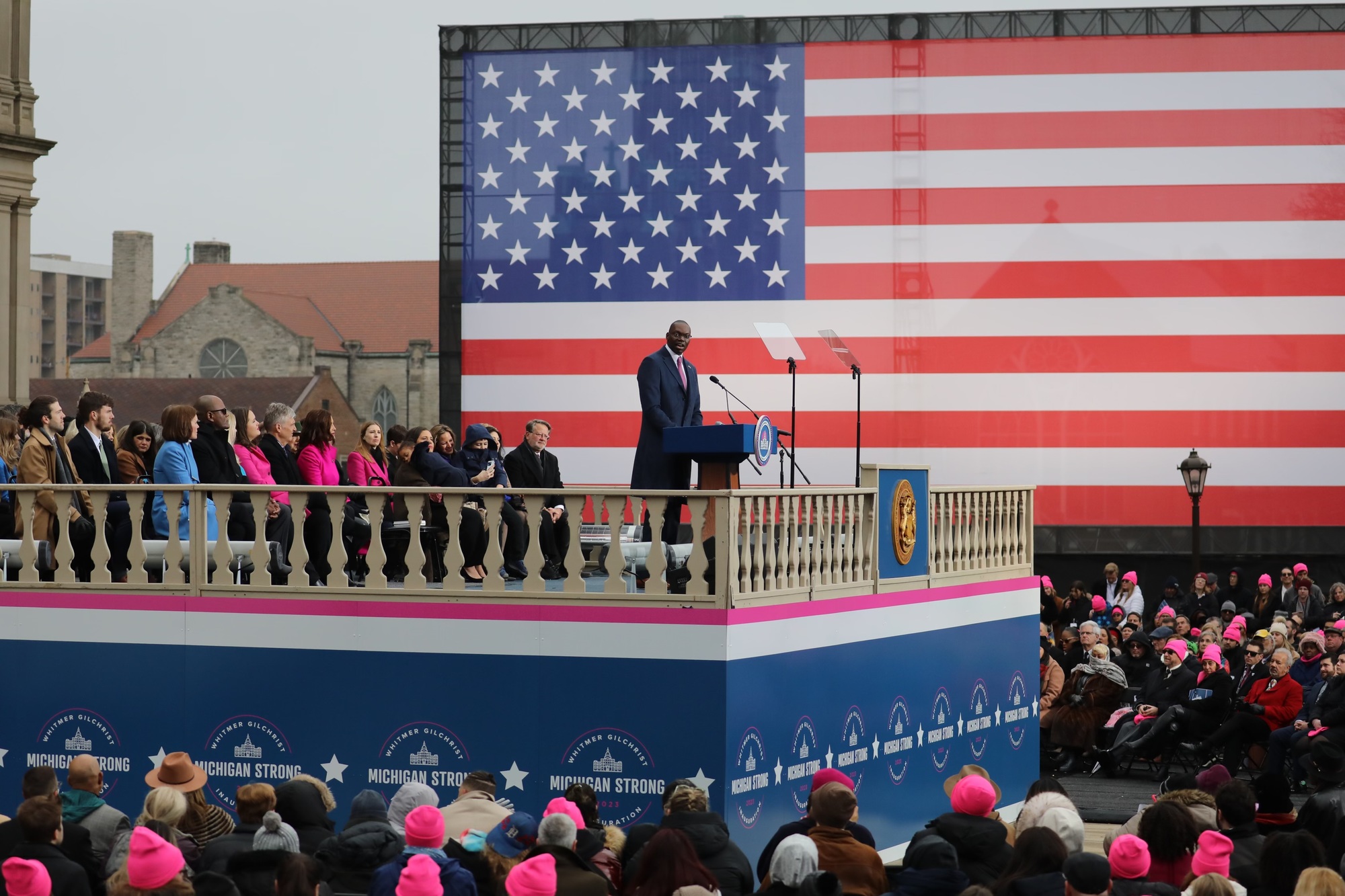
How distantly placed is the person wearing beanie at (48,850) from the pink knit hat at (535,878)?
1.59 metres

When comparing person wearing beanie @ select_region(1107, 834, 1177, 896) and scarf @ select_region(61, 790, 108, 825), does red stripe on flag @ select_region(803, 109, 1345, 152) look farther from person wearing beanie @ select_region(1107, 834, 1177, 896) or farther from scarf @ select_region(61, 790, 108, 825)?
person wearing beanie @ select_region(1107, 834, 1177, 896)

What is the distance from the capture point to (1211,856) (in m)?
6.70

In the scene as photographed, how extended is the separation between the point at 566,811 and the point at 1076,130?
1517 centimetres

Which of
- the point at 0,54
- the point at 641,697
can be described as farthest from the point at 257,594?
the point at 0,54

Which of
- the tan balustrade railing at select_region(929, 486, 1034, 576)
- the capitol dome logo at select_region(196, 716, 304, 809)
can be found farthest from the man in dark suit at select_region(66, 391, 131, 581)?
the tan balustrade railing at select_region(929, 486, 1034, 576)

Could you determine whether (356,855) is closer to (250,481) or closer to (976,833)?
(976,833)

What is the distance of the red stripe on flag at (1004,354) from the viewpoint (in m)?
20.3

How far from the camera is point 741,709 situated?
9344 mm

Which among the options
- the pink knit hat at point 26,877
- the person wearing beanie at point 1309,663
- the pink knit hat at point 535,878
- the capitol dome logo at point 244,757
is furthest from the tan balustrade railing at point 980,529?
the pink knit hat at point 26,877

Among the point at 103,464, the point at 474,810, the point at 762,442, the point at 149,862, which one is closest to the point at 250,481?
the point at 103,464

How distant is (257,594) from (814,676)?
3220 millimetres

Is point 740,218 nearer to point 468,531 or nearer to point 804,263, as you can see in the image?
point 804,263

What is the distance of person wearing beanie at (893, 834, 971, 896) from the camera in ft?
21.4

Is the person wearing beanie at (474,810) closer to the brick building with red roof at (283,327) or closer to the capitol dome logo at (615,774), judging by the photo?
the capitol dome logo at (615,774)
